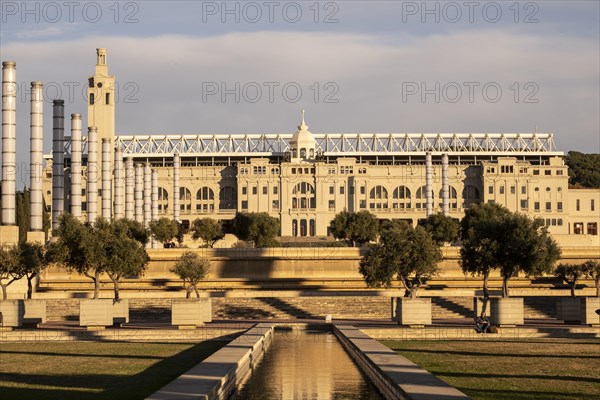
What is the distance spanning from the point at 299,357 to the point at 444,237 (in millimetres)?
66614

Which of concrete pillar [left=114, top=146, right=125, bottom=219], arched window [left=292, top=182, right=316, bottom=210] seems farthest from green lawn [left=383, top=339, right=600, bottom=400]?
arched window [left=292, top=182, right=316, bottom=210]

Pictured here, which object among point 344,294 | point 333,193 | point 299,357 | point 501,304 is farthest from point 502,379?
point 333,193

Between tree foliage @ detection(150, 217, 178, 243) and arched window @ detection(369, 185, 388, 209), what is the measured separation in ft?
191

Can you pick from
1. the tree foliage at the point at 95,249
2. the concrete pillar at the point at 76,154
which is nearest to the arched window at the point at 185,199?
the concrete pillar at the point at 76,154

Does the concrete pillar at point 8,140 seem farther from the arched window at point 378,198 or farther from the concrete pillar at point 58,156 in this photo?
the arched window at point 378,198

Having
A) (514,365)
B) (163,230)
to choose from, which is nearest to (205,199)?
(163,230)

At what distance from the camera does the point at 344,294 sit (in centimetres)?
5834

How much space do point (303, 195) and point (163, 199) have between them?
2152 centimetres

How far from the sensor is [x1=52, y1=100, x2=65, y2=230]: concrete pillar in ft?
235

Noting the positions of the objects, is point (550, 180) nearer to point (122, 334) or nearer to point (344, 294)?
point (344, 294)

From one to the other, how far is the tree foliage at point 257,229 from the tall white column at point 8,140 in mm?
56170

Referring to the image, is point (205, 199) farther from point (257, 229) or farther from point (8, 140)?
point (8, 140)

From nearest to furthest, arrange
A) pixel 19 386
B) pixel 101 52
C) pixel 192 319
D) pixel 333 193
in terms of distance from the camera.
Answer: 1. pixel 19 386
2. pixel 192 319
3. pixel 101 52
4. pixel 333 193

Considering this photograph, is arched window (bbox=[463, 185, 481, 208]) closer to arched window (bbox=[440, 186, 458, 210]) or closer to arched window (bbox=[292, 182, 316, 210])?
arched window (bbox=[440, 186, 458, 210])
